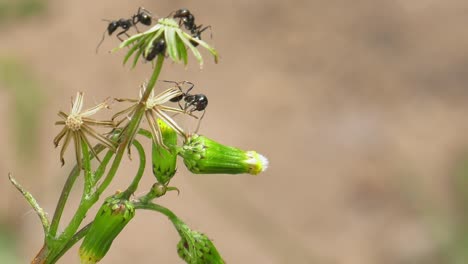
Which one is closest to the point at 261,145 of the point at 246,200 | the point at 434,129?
the point at 246,200

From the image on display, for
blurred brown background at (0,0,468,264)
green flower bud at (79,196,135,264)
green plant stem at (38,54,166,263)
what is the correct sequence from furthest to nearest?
blurred brown background at (0,0,468,264), green flower bud at (79,196,135,264), green plant stem at (38,54,166,263)

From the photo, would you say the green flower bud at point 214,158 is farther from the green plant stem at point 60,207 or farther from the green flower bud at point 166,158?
the green plant stem at point 60,207

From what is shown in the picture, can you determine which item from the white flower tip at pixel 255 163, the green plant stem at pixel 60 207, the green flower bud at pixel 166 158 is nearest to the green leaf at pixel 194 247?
the green flower bud at pixel 166 158

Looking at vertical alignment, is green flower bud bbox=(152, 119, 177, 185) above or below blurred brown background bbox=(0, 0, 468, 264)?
below

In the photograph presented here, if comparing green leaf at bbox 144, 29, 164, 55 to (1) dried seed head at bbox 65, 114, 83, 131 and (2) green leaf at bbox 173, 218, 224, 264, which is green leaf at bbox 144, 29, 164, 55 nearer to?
(1) dried seed head at bbox 65, 114, 83, 131

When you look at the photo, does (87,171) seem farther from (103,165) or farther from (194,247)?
(194,247)

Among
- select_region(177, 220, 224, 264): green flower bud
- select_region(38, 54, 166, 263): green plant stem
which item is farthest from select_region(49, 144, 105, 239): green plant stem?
select_region(177, 220, 224, 264): green flower bud

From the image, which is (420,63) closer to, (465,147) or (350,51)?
(350,51)
